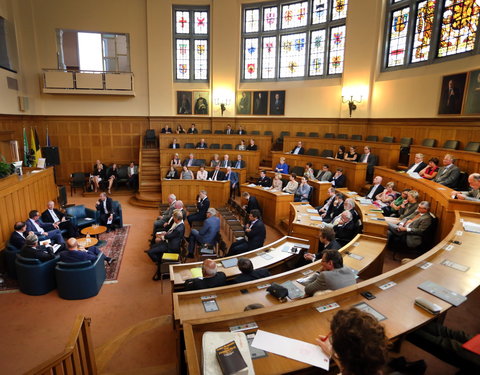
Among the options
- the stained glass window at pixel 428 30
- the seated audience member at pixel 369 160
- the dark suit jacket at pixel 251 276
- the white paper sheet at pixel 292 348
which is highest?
the stained glass window at pixel 428 30

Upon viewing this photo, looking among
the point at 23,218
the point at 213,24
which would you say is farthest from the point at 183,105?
the point at 23,218

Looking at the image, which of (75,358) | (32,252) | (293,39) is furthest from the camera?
(293,39)

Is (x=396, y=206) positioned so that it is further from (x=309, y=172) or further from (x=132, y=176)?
(x=132, y=176)

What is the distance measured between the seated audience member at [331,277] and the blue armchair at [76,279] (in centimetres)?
380

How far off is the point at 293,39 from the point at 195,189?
27.5ft

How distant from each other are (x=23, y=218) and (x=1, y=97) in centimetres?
637

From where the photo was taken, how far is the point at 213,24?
1377cm

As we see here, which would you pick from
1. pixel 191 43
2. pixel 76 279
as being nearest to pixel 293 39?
pixel 191 43

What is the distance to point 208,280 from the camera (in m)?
3.78

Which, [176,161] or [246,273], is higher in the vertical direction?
[176,161]

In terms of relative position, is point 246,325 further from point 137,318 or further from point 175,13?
point 175,13

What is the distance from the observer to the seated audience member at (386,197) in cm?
746

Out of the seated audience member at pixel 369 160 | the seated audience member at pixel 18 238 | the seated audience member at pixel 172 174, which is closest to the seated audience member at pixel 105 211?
the seated audience member at pixel 18 238

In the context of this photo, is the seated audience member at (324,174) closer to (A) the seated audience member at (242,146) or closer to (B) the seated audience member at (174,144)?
(A) the seated audience member at (242,146)
